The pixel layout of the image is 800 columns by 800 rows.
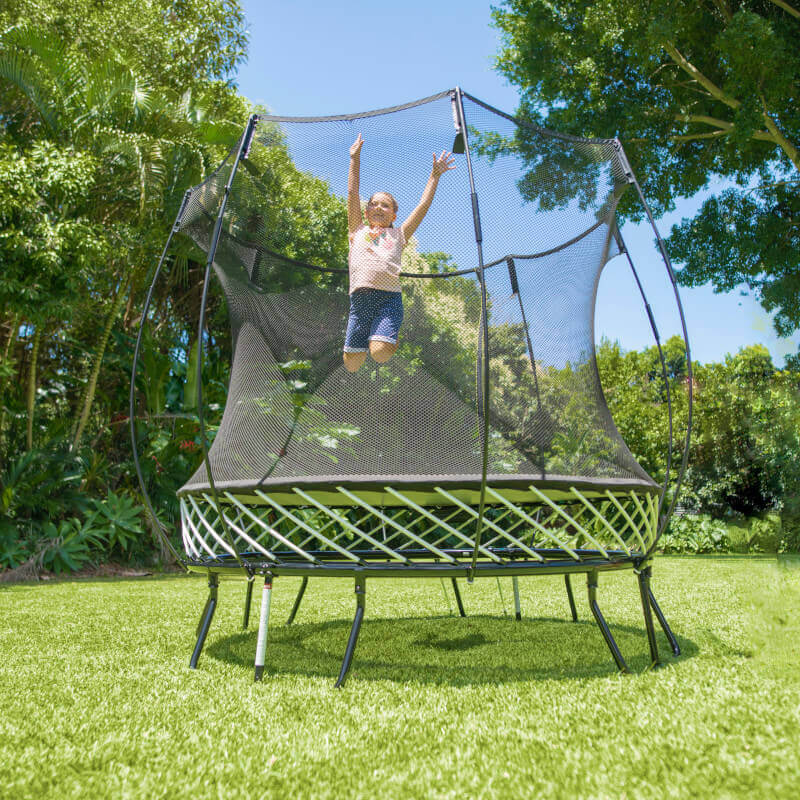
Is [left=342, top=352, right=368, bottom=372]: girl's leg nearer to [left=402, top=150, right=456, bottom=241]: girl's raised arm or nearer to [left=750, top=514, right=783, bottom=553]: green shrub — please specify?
[left=402, top=150, right=456, bottom=241]: girl's raised arm

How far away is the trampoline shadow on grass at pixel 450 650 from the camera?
5.79 feet

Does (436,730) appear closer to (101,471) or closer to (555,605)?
(555,605)

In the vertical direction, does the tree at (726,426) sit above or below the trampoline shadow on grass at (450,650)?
above

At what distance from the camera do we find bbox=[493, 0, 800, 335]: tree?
5730 mm

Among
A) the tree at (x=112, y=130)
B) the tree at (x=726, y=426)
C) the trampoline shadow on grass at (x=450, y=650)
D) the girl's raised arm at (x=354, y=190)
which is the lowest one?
the trampoline shadow on grass at (x=450, y=650)

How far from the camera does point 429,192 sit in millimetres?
2453

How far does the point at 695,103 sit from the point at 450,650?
6.31 metres

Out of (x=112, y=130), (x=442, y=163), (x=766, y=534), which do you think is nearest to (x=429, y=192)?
(x=442, y=163)

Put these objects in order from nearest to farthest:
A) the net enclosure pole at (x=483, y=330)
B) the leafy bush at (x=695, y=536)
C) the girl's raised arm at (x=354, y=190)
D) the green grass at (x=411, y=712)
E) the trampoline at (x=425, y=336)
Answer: the green grass at (x=411, y=712) < the net enclosure pole at (x=483, y=330) < the trampoline at (x=425, y=336) < the girl's raised arm at (x=354, y=190) < the leafy bush at (x=695, y=536)

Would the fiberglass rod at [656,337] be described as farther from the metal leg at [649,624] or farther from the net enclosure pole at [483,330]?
the net enclosure pole at [483,330]

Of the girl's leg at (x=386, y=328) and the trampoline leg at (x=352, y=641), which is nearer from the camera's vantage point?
the trampoline leg at (x=352, y=641)

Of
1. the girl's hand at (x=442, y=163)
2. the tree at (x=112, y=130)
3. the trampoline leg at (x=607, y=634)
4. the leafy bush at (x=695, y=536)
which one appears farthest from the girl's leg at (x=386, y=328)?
the leafy bush at (x=695, y=536)

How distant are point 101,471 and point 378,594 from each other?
3521 mm

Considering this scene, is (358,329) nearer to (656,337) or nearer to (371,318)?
(371,318)
